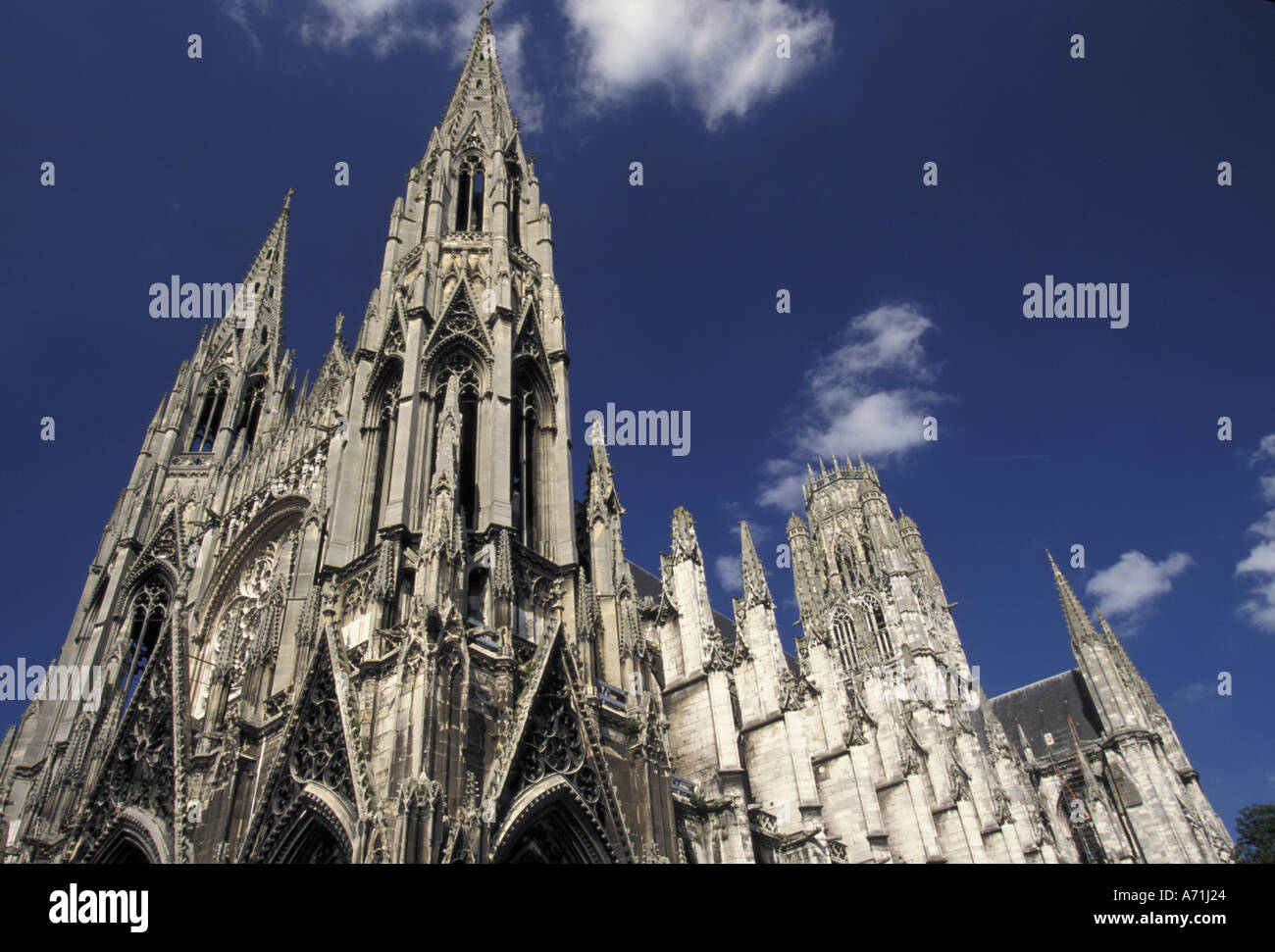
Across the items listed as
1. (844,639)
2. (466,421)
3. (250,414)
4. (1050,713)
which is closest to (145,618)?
(250,414)

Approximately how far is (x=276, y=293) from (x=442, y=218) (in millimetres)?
17521

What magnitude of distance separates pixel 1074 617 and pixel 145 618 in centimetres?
5044

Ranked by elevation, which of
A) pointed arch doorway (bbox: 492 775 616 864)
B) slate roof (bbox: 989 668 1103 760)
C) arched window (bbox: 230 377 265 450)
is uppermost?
arched window (bbox: 230 377 265 450)

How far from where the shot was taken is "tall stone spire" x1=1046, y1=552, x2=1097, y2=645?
173ft

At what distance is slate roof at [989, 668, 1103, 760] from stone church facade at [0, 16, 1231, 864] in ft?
71.2

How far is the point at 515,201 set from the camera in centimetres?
2650

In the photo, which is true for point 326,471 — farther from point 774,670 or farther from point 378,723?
point 774,670

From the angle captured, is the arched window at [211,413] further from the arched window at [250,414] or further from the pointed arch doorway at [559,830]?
the pointed arch doorway at [559,830]

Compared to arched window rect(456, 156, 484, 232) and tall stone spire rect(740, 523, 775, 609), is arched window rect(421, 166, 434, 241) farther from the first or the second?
tall stone spire rect(740, 523, 775, 609)

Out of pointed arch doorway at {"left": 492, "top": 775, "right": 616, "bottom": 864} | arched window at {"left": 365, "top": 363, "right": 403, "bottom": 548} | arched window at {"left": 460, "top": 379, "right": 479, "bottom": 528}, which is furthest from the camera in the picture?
arched window at {"left": 460, "top": 379, "right": 479, "bottom": 528}

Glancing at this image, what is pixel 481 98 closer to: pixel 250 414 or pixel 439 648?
pixel 250 414

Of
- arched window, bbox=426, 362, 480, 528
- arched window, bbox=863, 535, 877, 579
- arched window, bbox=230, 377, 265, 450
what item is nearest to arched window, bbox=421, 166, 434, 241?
arched window, bbox=426, 362, 480, 528

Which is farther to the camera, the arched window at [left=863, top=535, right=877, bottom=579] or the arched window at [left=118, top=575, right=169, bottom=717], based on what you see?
the arched window at [left=863, top=535, right=877, bottom=579]
